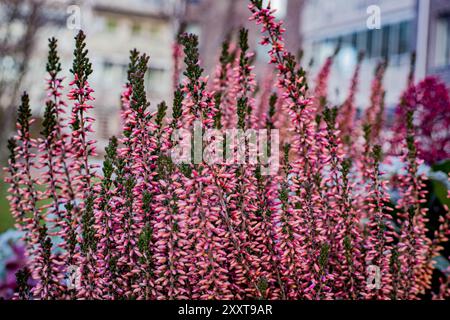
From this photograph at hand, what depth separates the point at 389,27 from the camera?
1502cm

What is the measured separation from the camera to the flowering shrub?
1.33m

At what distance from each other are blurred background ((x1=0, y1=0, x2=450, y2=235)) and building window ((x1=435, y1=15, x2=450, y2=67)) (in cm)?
2

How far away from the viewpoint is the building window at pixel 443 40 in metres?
10.6

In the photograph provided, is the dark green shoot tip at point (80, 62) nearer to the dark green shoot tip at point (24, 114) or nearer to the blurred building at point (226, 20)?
the dark green shoot tip at point (24, 114)

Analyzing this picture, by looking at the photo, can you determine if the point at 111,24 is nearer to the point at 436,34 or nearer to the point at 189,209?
the point at 436,34

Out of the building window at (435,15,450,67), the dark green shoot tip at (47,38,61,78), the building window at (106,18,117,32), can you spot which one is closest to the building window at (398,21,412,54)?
the building window at (435,15,450,67)

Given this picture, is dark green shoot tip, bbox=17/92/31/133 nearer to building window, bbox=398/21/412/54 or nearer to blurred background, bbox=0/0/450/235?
blurred background, bbox=0/0/450/235

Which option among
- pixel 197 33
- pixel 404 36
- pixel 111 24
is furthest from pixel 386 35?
pixel 111 24

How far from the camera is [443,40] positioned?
10.8 meters

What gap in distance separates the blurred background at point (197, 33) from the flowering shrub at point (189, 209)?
271mm

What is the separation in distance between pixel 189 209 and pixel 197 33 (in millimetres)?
3564

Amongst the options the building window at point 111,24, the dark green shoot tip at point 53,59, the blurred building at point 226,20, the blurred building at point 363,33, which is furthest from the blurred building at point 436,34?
the building window at point 111,24
